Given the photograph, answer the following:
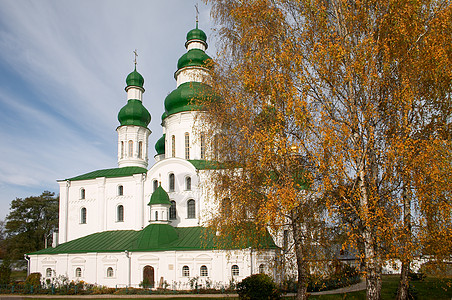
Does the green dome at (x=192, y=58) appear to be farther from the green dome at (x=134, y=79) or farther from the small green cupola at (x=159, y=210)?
the small green cupola at (x=159, y=210)

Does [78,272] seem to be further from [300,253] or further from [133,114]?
[300,253]

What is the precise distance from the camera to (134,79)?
35375 mm

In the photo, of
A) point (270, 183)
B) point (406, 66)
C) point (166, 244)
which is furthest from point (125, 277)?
point (406, 66)

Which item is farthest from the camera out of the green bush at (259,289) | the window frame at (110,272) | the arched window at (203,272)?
the window frame at (110,272)

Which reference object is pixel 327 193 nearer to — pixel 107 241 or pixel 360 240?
pixel 360 240

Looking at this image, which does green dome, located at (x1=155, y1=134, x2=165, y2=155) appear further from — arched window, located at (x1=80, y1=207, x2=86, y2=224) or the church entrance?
the church entrance

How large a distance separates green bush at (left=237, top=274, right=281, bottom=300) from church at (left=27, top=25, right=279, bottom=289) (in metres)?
6.46

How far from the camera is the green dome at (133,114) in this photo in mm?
33969

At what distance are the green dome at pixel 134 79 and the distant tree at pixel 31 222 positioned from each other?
23.4 m

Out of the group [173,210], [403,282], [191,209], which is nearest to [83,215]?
[173,210]

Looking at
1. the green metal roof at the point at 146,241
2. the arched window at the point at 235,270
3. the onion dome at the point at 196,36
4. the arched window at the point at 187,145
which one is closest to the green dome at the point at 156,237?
the green metal roof at the point at 146,241

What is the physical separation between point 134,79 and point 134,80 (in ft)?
0.32

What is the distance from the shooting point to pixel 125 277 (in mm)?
23766

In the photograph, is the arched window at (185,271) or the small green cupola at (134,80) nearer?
the arched window at (185,271)
